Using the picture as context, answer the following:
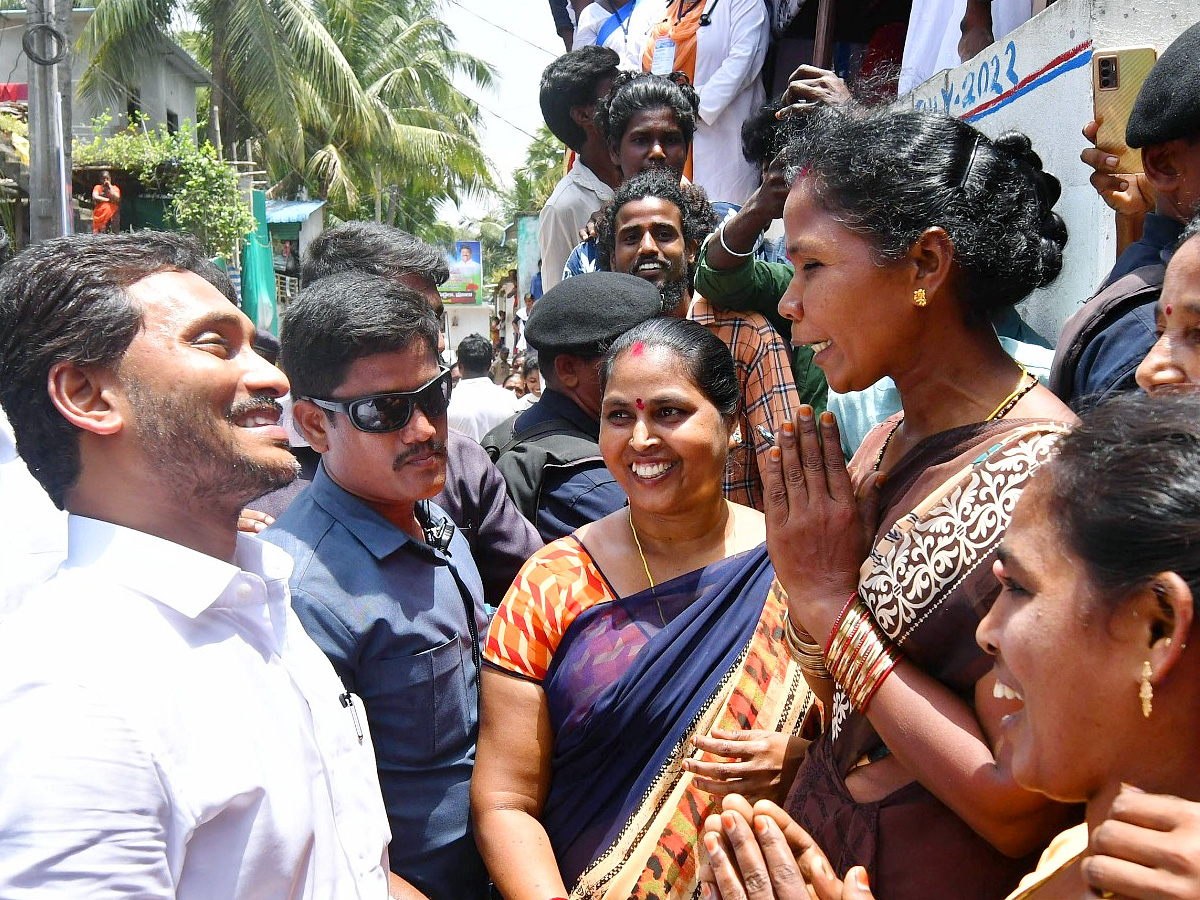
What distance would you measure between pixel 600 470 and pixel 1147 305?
5.05ft

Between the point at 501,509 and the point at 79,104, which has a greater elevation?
the point at 79,104

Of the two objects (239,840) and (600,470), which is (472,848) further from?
(600,470)

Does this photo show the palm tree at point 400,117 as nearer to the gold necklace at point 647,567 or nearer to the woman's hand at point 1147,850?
the gold necklace at point 647,567

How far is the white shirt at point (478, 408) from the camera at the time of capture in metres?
6.35

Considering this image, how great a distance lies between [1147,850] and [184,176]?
61.6 feet

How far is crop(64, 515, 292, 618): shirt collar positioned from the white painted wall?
8.38ft

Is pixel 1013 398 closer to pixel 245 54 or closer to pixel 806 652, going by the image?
pixel 806 652

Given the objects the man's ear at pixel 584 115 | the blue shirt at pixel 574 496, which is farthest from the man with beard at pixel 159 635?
the man's ear at pixel 584 115

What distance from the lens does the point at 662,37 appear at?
18.9 ft

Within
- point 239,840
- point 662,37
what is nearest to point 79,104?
point 662,37

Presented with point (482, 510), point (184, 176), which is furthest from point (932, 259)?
point (184, 176)

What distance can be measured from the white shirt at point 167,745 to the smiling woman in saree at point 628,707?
0.53 m

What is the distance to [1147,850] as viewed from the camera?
106cm

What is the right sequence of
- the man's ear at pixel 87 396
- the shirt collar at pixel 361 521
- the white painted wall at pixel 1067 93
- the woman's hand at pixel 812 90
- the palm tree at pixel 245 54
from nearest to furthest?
the man's ear at pixel 87 396 < the shirt collar at pixel 361 521 < the white painted wall at pixel 1067 93 < the woman's hand at pixel 812 90 < the palm tree at pixel 245 54
